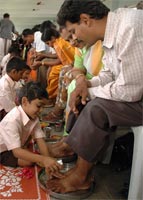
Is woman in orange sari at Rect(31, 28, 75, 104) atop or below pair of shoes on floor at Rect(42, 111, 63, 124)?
atop

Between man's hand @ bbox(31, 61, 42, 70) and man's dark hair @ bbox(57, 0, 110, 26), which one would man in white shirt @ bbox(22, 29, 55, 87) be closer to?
man's hand @ bbox(31, 61, 42, 70)

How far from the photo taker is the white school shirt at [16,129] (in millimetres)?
1464

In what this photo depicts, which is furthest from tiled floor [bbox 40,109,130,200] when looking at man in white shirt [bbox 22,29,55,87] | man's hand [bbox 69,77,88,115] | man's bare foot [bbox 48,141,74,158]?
man in white shirt [bbox 22,29,55,87]

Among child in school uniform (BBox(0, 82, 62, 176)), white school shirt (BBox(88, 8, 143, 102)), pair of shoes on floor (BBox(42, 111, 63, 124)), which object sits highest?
white school shirt (BBox(88, 8, 143, 102))

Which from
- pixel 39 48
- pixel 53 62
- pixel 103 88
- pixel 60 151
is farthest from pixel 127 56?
pixel 39 48

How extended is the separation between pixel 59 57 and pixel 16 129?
1.30m

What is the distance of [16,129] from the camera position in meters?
1.49

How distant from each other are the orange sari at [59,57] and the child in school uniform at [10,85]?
Answer: 1.49ft

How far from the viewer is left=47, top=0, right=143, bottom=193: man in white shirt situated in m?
1.11

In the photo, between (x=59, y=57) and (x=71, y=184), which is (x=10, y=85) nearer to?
(x=59, y=57)

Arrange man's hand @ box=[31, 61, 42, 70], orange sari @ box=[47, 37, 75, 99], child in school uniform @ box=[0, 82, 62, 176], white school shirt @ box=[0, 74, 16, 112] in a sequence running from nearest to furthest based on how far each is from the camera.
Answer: child in school uniform @ box=[0, 82, 62, 176], white school shirt @ box=[0, 74, 16, 112], orange sari @ box=[47, 37, 75, 99], man's hand @ box=[31, 61, 42, 70]

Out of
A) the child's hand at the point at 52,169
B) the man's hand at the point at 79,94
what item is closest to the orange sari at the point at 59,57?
the man's hand at the point at 79,94

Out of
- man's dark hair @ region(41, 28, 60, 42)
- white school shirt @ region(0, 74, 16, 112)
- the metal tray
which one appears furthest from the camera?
man's dark hair @ region(41, 28, 60, 42)

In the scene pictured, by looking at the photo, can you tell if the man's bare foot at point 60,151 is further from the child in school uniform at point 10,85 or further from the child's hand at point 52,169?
the child in school uniform at point 10,85
